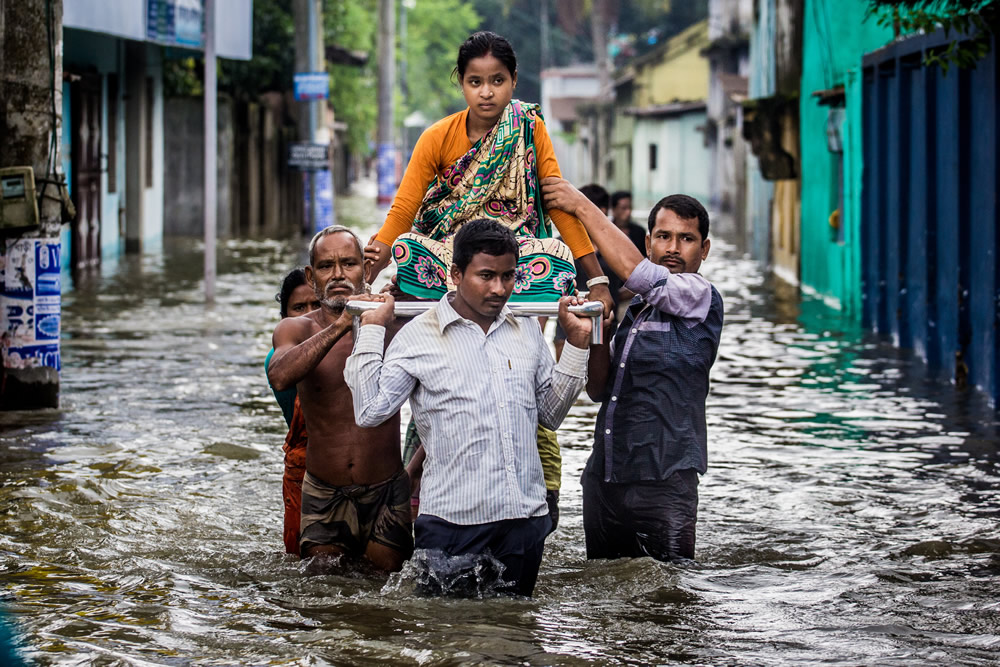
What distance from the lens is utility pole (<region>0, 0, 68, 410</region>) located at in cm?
930

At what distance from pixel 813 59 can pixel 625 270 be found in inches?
581

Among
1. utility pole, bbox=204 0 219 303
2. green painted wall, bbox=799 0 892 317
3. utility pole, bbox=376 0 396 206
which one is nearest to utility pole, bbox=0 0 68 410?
utility pole, bbox=204 0 219 303

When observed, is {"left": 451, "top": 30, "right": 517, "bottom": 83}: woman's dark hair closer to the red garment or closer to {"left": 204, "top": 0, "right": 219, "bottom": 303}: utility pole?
the red garment

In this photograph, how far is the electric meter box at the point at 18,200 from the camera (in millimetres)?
9102

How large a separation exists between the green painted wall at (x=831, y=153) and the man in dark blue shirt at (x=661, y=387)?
10.5m

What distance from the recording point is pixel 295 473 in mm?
5863

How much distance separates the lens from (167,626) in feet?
16.8

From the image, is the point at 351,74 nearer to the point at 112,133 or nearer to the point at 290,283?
the point at 112,133

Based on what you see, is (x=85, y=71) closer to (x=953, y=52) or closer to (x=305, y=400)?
(x=953, y=52)

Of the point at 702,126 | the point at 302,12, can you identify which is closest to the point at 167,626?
the point at 302,12

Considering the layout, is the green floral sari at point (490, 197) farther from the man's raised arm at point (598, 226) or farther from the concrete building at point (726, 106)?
the concrete building at point (726, 106)

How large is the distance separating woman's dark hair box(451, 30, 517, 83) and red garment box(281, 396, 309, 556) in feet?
5.01

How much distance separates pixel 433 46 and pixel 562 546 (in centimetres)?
7289

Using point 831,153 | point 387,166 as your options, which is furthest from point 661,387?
point 387,166
